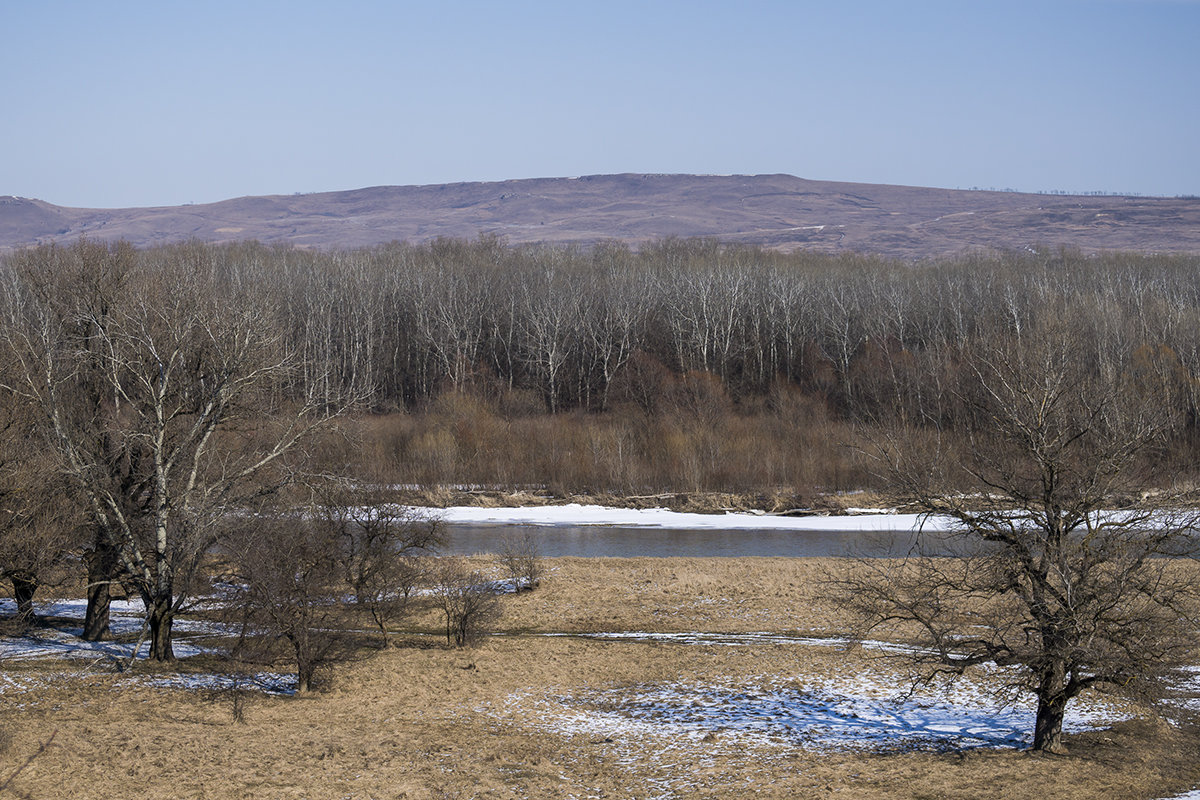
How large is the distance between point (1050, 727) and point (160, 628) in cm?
1317

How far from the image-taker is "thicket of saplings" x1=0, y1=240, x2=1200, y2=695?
16.7 metres

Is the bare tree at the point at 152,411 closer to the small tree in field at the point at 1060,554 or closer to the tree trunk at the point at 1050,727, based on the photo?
the small tree in field at the point at 1060,554

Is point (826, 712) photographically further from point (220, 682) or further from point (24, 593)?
point (24, 593)

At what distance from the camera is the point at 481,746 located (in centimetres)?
1291

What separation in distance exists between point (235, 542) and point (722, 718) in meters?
8.16

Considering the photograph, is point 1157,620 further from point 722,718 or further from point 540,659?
point 540,659

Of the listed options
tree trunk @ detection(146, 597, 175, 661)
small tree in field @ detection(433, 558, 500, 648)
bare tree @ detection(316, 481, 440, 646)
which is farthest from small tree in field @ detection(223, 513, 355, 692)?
small tree in field @ detection(433, 558, 500, 648)

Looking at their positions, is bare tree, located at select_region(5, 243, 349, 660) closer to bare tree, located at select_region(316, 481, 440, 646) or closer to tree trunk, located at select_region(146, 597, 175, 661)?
tree trunk, located at select_region(146, 597, 175, 661)

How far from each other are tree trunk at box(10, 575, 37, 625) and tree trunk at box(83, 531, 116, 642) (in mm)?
975

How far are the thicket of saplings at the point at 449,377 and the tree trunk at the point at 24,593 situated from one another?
12 centimetres

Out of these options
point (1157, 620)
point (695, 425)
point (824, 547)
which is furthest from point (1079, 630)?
point (695, 425)

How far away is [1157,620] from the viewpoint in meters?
11.8

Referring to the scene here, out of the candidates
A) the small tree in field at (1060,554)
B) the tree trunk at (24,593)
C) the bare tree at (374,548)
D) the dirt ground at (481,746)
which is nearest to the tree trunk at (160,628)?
the dirt ground at (481,746)

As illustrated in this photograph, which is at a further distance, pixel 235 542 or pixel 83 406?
pixel 83 406
